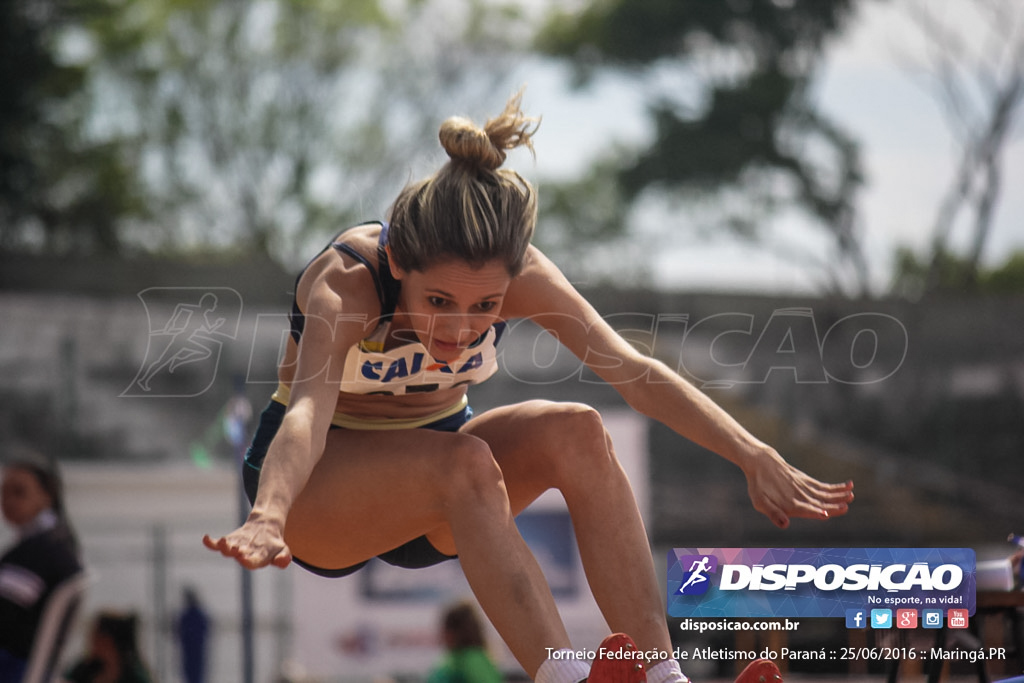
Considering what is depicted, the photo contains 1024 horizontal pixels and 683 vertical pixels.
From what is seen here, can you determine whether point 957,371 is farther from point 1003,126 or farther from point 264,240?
point 264,240

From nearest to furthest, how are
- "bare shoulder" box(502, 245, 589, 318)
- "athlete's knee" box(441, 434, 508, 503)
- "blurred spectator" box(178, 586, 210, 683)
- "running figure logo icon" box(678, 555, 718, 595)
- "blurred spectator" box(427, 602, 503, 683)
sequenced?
1. "athlete's knee" box(441, 434, 508, 503)
2. "bare shoulder" box(502, 245, 589, 318)
3. "running figure logo icon" box(678, 555, 718, 595)
4. "blurred spectator" box(427, 602, 503, 683)
5. "blurred spectator" box(178, 586, 210, 683)

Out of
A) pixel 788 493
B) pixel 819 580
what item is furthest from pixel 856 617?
pixel 788 493

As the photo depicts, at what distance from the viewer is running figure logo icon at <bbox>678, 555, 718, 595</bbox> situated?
102 inches

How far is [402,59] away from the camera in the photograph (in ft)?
58.9

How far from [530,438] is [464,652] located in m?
3.18

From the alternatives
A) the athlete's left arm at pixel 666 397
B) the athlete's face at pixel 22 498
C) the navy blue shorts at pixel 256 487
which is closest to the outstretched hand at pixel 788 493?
the athlete's left arm at pixel 666 397

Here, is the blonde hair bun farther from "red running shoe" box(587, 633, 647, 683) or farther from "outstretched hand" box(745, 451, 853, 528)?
"red running shoe" box(587, 633, 647, 683)

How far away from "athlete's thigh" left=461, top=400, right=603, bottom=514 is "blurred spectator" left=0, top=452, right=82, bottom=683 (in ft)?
7.56

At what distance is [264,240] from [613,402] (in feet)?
25.4

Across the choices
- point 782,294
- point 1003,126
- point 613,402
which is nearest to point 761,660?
point 613,402

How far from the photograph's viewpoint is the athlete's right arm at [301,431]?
170cm

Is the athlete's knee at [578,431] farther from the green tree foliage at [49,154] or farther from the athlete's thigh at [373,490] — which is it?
the green tree foliage at [49,154]

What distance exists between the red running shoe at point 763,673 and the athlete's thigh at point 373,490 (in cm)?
64

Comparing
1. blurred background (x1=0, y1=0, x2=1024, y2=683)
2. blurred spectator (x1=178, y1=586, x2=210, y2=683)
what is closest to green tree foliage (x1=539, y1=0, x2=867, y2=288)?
blurred background (x1=0, y1=0, x2=1024, y2=683)
